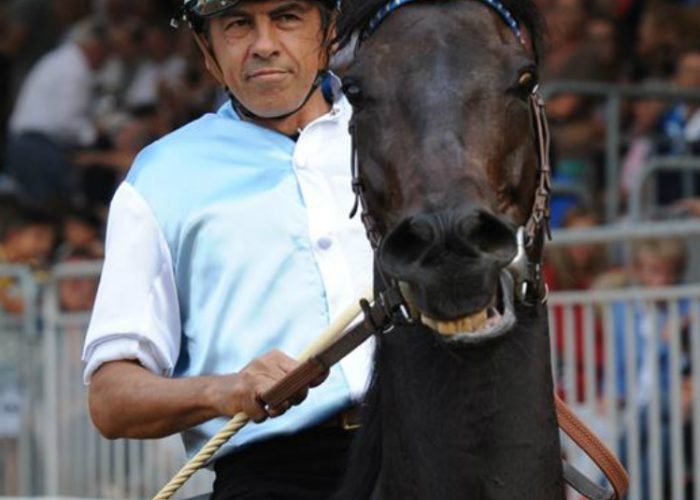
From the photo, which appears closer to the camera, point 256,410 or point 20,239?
point 256,410

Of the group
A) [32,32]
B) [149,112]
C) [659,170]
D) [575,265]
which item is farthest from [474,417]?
[32,32]

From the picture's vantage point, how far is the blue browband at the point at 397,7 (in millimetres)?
3938

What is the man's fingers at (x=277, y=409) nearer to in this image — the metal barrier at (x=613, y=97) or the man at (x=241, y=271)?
the man at (x=241, y=271)

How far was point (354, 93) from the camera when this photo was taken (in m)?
3.84

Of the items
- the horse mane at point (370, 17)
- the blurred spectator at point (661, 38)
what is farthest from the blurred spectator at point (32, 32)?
the horse mane at point (370, 17)

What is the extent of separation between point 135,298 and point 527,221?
998 mm

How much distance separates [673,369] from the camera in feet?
25.4

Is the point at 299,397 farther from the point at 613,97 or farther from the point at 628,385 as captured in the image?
the point at 613,97

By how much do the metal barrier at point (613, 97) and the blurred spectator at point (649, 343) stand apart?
2.66 meters

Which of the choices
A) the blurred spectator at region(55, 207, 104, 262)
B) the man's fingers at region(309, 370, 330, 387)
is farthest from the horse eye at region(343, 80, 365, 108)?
the blurred spectator at region(55, 207, 104, 262)

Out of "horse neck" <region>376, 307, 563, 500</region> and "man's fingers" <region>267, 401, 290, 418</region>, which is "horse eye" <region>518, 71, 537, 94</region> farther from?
"man's fingers" <region>267, 401, 290, 418</region>

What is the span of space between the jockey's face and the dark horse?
52 cm

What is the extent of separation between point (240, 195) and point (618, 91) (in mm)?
6723

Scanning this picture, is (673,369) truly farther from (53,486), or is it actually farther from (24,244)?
(24,244)
